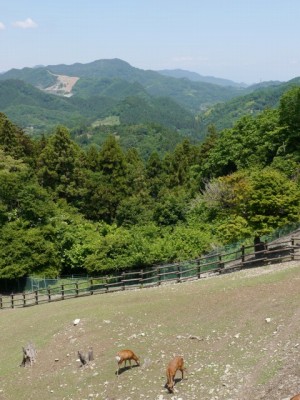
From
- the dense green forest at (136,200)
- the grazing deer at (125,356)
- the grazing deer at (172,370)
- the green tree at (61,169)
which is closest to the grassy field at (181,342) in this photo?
the grazing deer at (172,370)

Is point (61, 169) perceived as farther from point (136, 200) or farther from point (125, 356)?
point (125, 356)

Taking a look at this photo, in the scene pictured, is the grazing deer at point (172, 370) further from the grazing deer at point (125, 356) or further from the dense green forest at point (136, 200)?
the dense green forest at point (136, 200)

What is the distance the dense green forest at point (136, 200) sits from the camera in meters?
29.5

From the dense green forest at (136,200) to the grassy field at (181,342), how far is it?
6.67 m

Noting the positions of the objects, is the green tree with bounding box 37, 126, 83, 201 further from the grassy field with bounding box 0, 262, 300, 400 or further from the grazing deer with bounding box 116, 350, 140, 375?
the grazing deer with bounding box 116, 350, 140, 375

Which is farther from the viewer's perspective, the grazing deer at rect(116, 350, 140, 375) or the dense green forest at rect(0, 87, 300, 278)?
the dense green forest at rect(0, 87, 300, 278)

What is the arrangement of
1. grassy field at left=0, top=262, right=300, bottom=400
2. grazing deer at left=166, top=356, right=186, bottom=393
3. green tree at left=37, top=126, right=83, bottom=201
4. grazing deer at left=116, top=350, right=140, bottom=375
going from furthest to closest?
green tree at left=37, top=126, right=83, bottom=201 < grazing deer at left=116, top=350, right=140, bottom=375 < grassy field at left=0, top=262, right=300, bottom=400 < grazing deer at left=166, top=356, right=186, bottom=393

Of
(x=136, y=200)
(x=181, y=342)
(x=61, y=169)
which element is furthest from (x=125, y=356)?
(x=61, y=169)

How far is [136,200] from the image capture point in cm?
5031

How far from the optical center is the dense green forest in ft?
96.8

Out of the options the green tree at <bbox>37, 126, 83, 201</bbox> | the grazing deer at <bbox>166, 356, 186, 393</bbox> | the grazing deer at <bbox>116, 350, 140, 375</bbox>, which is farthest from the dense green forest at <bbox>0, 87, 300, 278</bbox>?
the grazing deer at <bbox>166, 356, 186, 393</bbox>

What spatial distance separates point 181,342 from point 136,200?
34.1 m

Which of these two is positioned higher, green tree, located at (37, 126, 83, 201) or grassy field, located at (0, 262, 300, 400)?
green tree, located at (37, 126, 83, 201)

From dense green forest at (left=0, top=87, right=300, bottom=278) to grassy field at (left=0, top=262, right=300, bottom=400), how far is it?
263 inches
